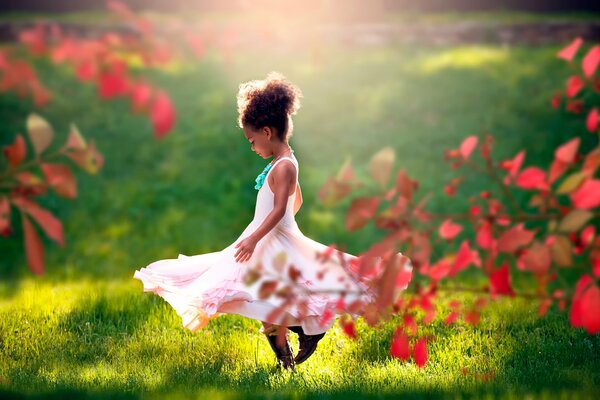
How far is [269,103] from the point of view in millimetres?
3246

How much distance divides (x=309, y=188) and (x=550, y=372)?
4462 millimetres

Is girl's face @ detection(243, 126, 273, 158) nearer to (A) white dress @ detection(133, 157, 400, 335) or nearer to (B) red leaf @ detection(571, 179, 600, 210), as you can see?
(A) white dress @ detection(133, 157, 400, 335)

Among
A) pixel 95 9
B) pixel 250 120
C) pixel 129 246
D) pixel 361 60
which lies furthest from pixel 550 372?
pixel 95 9

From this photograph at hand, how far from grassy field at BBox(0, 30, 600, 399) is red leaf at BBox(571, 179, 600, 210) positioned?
945 mm

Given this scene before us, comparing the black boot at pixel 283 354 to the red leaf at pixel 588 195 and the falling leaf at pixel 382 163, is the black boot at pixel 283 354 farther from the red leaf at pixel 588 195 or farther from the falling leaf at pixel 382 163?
the red leaf at pixel 588 195

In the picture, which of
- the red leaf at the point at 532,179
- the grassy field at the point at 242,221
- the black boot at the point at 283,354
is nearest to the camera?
the red leaf at the point at 532,179

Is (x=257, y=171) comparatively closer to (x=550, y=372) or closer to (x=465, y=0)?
(x=550, y=372)

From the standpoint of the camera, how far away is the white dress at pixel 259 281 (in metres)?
3.10

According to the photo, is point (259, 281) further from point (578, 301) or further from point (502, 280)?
point (578, 301)

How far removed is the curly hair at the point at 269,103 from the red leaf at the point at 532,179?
1.36 m

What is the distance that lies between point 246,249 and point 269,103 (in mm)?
655

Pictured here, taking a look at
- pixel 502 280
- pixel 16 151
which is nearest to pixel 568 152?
pixel 502 280

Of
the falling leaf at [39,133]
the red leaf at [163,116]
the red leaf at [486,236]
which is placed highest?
the red leaf at [163,116]

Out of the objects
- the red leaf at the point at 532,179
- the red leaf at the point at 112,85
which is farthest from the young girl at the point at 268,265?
the red leaf at the point at 532,179
